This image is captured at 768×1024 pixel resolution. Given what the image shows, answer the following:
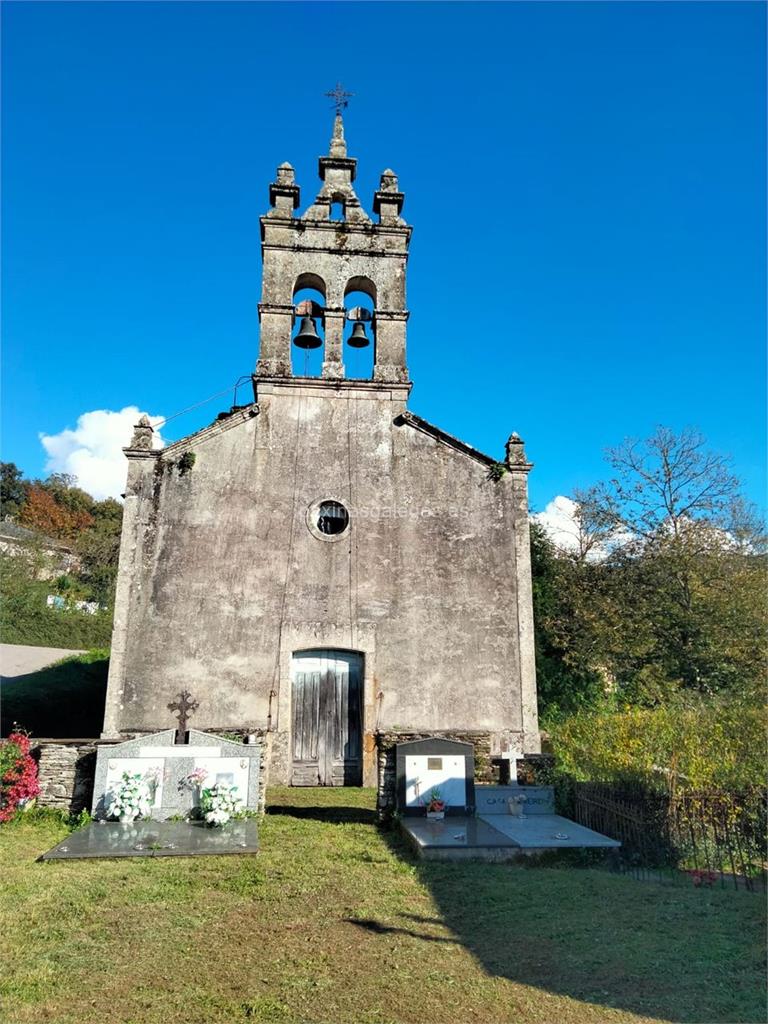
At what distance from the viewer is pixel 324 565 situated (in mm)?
14625

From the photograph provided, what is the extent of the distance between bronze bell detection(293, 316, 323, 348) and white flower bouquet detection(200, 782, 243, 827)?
10.2 metres

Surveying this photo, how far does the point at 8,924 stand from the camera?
591cm

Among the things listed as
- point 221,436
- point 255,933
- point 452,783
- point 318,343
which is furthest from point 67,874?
point 318,343

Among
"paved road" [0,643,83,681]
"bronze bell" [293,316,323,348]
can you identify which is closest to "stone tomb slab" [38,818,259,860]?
"bronze bell" [293,316,323,348]

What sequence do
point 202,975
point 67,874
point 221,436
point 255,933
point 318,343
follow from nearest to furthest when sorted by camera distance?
point 202,975 < point 255,933 < point 67,874 < point 221,436 < point 318,343

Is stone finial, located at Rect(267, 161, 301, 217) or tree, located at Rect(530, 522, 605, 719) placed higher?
stone finial, located at Rect(267, 161, 301, 217)

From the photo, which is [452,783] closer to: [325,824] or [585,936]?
[325,824]

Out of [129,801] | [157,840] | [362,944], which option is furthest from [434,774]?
[362,944]

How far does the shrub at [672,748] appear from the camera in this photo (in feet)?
33.3

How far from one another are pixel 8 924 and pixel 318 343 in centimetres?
1313

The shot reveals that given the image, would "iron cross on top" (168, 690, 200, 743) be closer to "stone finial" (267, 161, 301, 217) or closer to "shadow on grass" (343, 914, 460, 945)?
"shadow on grass" (343, 914, 460, 945)

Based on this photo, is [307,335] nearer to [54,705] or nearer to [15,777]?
[15,777]

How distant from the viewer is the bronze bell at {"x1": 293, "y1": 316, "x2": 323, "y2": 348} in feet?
53.5

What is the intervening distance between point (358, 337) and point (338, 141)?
5680 millimetres
